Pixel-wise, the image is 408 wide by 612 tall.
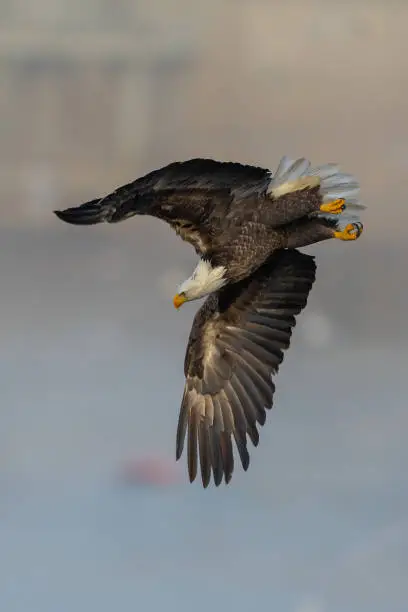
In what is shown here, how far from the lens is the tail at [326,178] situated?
14.2m

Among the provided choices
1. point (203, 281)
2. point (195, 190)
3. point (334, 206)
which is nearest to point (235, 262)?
point (203, 281)

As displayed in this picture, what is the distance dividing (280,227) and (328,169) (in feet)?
1.72

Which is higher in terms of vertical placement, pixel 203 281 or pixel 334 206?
pixel 334 206

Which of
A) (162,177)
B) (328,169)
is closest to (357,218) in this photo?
(328,169)

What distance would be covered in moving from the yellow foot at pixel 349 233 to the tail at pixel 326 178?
8cm

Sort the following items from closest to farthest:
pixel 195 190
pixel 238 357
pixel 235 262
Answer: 1. pixel 195 190
2. pixel 235 262
3. pixel 238 357

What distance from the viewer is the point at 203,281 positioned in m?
14.2

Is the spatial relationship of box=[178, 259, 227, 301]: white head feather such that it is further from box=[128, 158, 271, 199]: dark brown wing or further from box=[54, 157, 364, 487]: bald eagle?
box=[128, 158, 271, 199]: dark brown wing

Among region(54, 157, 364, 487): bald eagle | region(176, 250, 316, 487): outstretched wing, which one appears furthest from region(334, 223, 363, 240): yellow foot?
region(176, 250, 316, 487): outstretched wing

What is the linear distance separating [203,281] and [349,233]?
1.06 m

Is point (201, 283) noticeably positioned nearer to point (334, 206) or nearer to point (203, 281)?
point (203, 281)

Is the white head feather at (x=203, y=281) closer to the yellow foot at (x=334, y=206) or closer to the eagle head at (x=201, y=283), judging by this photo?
the eagle head at (x=201, y=283)

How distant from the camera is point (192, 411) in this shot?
15195 millimetres

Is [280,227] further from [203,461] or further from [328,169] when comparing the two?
[203,461]
